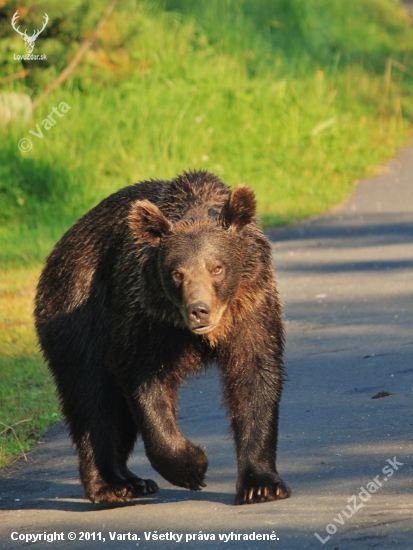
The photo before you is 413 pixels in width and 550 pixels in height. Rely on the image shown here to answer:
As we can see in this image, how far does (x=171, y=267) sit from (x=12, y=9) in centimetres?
1107

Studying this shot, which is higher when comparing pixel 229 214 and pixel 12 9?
pixel 12 9

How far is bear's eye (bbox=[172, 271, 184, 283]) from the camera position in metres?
5.50

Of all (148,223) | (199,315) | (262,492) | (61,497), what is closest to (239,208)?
(148,223)

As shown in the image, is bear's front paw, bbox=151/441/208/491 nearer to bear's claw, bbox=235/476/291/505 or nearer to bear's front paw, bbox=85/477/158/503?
bear's claw, bbox=235/476/291/505

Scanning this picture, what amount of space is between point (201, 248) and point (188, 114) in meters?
11.6

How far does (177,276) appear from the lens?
5527 millimetres

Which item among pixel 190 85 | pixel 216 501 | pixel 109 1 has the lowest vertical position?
pixel 216 501

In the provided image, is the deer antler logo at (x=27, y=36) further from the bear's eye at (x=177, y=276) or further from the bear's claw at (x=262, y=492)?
the bear's claw at (x=262, y=492)

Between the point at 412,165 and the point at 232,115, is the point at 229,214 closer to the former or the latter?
the point at 412,165

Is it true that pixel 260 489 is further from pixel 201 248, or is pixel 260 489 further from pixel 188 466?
pixel 201 248

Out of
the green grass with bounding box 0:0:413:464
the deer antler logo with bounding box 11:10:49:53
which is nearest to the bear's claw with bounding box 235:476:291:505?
the green grass with bounding box 0:0:413:464

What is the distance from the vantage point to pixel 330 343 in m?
8.62

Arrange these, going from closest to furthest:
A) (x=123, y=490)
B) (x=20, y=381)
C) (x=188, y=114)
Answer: (x=123, y=490)
(x=20, y=381)
(x=188, y=114)

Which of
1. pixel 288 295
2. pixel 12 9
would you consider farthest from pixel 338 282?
pixel 12 9
